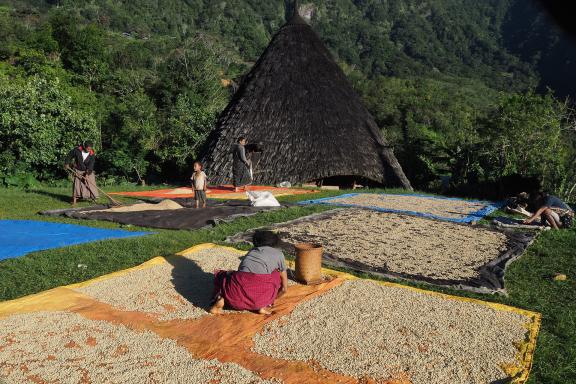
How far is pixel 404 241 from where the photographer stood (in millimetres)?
6707

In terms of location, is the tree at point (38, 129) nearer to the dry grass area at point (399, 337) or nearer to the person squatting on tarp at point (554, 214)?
the dry grass area at point (399, 337)

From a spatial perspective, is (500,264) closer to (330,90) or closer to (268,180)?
(268,180)

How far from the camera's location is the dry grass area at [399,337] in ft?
10.2

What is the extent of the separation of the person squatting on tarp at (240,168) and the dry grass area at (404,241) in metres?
4.05

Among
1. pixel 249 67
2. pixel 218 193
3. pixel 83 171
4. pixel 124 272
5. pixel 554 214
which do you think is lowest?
Result: pixel 124 272

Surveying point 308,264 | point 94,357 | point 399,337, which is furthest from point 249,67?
point 94,357

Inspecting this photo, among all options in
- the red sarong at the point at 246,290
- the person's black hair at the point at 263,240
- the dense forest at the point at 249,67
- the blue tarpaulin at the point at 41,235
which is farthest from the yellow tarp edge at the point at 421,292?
the dense forest at the point at 249,67

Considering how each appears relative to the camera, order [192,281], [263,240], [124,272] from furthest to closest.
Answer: [124,272] < [192,281] < [263,240]

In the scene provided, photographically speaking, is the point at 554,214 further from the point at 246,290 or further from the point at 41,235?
the point at 41,235

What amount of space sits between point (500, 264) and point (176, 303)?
148 inches

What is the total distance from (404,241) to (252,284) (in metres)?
3.32

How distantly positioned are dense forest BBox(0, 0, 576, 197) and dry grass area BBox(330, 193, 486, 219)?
11.5ft

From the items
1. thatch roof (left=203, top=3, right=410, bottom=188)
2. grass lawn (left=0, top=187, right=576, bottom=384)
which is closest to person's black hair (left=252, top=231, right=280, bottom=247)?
grass lawn (left=0, top=187, right=576, bottom=384)

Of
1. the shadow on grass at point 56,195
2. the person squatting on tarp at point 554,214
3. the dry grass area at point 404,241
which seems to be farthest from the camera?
the shadow on grass at point 56,195
